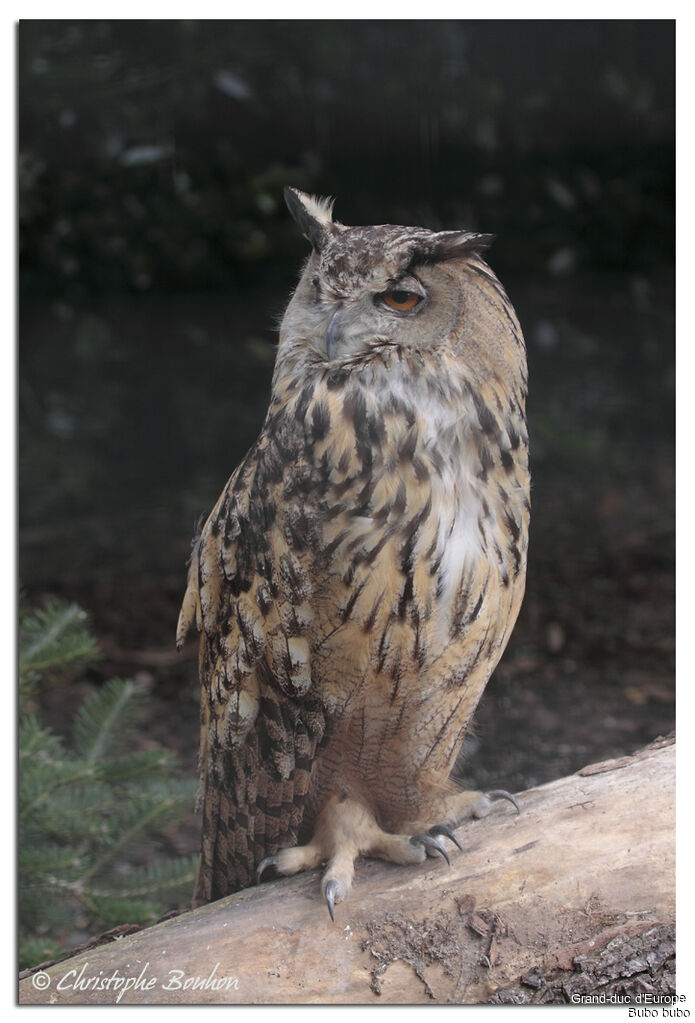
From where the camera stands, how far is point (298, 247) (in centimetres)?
152

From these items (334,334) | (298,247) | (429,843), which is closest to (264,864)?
(429,843)

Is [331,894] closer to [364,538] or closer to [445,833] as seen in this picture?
[445,833]

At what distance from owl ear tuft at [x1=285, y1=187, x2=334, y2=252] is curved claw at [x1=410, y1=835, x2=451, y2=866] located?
923 millimetres

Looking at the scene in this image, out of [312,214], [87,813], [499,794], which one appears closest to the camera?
[312,214]

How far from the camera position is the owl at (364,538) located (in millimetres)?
1325

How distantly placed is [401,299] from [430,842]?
2.77 ft

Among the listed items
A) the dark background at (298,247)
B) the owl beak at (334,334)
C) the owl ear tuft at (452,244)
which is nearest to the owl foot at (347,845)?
the dark background at (298,247)

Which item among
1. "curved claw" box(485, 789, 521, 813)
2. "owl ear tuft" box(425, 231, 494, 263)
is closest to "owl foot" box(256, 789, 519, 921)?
"curved claw" box(485, 789, 521, 813)

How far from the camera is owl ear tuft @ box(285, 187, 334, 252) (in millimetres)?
1372

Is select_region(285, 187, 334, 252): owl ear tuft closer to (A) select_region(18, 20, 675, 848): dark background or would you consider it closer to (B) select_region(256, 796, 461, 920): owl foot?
(A) select_region(18, 20, 675, 848): dark background

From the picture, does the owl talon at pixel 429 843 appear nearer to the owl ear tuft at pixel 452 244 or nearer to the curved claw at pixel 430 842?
the curved claw at pixel 430 842

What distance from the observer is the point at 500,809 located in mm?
1586

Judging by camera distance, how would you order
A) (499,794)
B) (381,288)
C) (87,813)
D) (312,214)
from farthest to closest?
(87,813) → (499,794) → (312,214) → (381,288)

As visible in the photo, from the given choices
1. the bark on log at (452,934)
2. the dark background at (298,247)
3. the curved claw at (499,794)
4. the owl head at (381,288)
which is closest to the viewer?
the owl head at (381,288)
